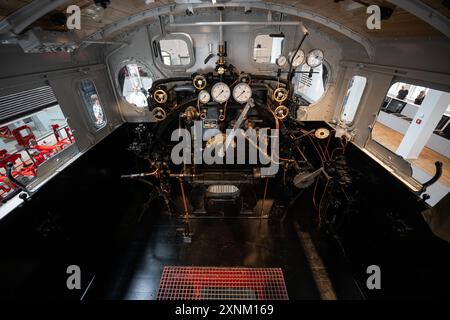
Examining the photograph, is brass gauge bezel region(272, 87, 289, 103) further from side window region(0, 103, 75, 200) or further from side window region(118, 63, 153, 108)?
side window region(0, 103, 75, 200)

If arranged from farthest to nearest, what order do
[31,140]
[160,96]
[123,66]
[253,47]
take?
1. [31,140]
2. [123,66]
3. [253,47]
4. [160,96]

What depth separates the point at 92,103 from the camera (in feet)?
16.2

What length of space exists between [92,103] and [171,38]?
2.73 m

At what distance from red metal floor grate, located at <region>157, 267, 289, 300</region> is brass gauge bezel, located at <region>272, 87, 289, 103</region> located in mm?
3532

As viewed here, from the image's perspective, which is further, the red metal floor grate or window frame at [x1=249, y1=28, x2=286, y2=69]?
window frame at [x1=249, y1=28, x2=286, y2=69]

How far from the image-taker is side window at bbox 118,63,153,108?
575 centimetres

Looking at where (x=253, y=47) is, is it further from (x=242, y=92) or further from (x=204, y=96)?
(x=204, y=96)

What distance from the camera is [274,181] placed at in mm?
5375

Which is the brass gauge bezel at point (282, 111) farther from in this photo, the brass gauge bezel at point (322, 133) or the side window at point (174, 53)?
the side window at point (174, 53)

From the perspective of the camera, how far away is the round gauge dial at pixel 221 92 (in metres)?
4.19

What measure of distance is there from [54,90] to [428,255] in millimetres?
6261


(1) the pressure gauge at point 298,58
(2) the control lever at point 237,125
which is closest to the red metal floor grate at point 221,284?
(2) the control lever at point 237,125

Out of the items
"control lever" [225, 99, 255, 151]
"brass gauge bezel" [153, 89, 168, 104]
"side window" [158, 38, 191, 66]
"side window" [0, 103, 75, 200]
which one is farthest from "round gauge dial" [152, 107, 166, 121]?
"side window" [0, 103, 75, 200]

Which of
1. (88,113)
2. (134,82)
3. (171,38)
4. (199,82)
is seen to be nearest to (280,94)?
(199,82)
